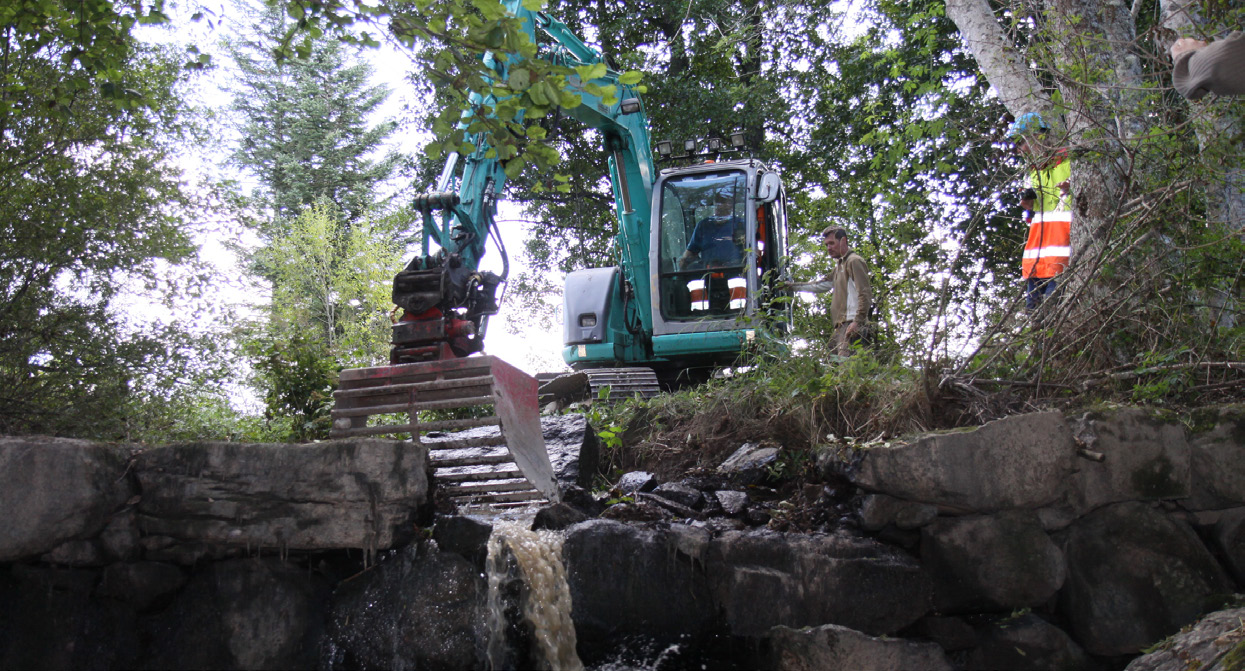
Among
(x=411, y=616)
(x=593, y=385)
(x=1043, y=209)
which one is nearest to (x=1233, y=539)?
(x=1043, y=209)

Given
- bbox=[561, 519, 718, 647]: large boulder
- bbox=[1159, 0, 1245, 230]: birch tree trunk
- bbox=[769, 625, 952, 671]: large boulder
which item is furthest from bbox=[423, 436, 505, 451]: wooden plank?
bbox=[1159, 0, 1245, 230]: birch tree trunk

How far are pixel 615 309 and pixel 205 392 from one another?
3.58 m

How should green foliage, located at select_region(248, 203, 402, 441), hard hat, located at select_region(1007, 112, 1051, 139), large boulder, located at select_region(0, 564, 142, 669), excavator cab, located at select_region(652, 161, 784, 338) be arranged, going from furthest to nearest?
green foliage, located at select_region(248, 203, 402, 441) < excavator cab, located at select_region(652, 161, 784, 338) < hard hat, located at select_region(1007, 112, 1051, 139) < large boulder, located at select_region(0, 564, 142, 669)

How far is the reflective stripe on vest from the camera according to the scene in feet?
17.2

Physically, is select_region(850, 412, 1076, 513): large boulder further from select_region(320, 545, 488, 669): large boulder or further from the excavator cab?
the excavator cab

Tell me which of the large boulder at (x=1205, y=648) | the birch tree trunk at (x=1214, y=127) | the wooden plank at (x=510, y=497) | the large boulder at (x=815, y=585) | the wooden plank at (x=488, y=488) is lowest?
the large boulder at (x=1205, y=648)

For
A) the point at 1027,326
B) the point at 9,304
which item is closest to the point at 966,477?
the point at 1027,326

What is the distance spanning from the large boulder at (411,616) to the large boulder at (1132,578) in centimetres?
243

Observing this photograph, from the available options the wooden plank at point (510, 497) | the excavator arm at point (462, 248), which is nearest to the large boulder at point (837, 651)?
the wooden plank at point (510, 497)

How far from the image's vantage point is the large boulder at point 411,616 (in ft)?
10.8

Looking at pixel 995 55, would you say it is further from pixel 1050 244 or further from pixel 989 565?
pixel 989 565

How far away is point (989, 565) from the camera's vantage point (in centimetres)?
359

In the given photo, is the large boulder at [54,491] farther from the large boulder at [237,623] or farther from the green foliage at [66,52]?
the green foliage at [66,52]

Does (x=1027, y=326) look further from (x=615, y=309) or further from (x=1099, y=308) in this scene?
(x=615, y=309)
